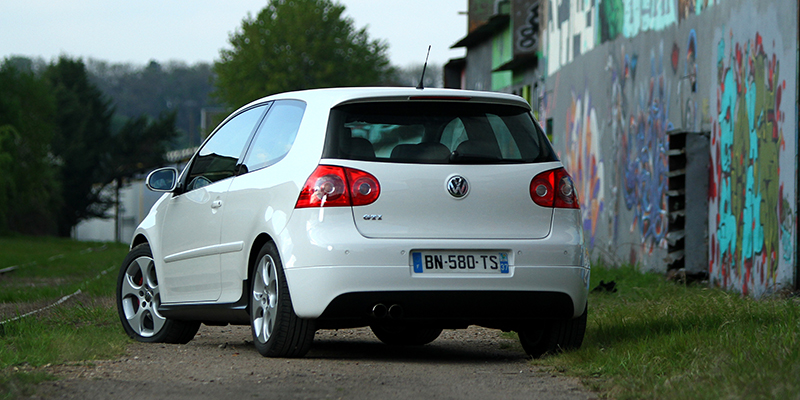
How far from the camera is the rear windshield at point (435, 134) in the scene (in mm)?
6395

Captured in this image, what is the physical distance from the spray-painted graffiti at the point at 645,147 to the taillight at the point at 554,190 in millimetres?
7296

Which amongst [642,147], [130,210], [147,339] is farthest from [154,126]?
[147,339]

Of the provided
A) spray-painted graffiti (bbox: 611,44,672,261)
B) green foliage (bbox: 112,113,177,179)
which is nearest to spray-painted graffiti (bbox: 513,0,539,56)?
spray-painted graffiti (bbox: 611,44,672,261)

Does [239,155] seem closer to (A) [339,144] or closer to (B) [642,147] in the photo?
(A) [339,144]

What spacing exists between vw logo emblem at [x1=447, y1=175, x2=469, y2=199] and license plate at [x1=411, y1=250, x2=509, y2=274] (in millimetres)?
309

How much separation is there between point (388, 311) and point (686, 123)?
8153 mm

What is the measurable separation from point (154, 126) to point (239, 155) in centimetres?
6113

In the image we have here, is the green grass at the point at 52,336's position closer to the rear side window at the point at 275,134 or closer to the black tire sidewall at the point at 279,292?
the black tire sidewall at the point at 279,292

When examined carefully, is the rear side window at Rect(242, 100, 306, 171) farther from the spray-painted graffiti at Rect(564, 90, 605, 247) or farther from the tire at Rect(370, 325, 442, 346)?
the spray-painted graffiti at Rect(564, 90, 605, 247)

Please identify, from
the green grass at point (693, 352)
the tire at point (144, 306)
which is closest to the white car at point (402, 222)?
the green grass at point (693, 352)

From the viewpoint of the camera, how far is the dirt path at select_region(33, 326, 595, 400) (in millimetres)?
5434

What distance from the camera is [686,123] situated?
13.6m

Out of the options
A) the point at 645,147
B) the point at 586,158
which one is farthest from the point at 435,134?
the point at 586,158

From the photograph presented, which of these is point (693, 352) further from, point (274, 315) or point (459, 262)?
point (274, 315)
